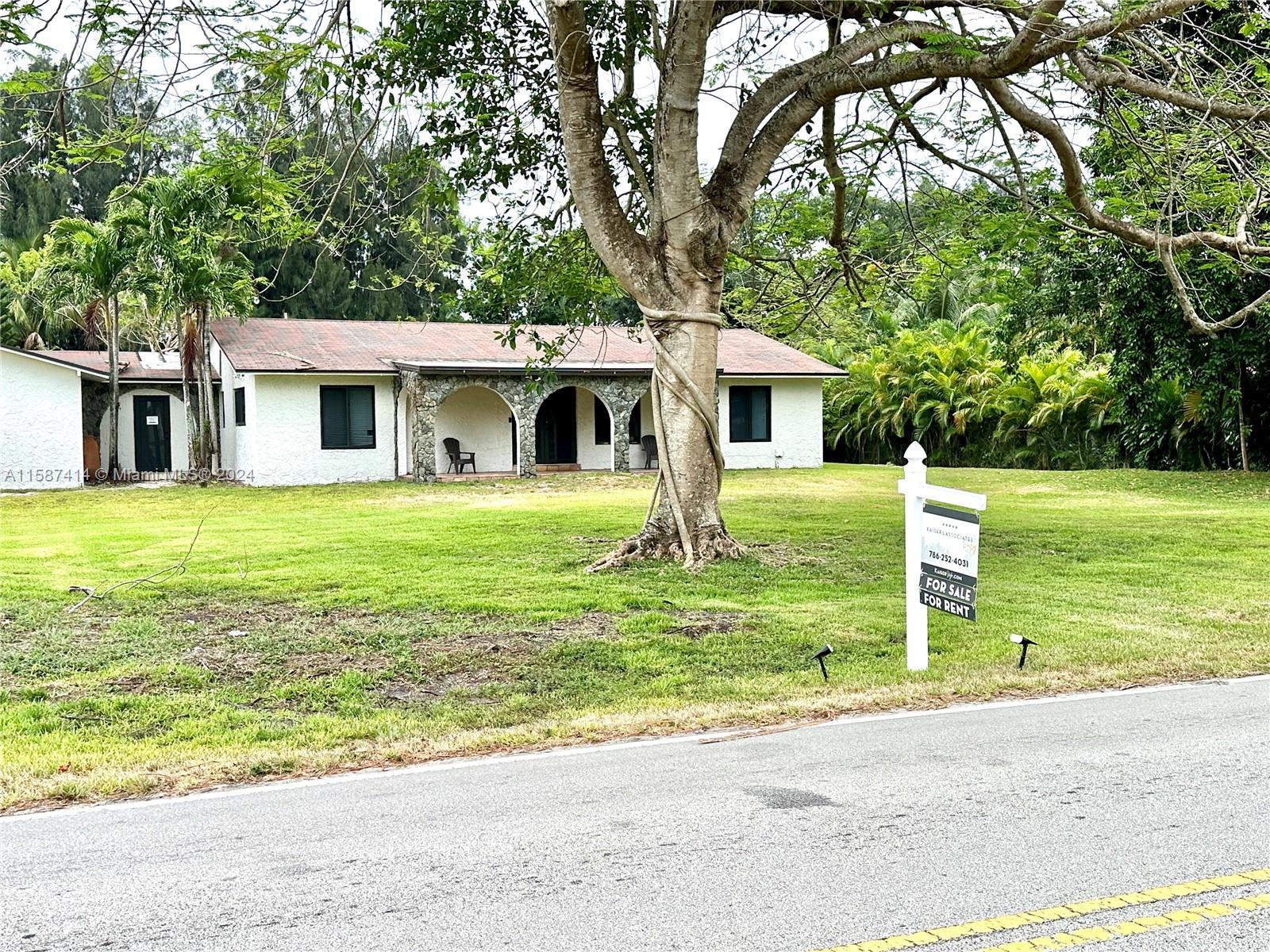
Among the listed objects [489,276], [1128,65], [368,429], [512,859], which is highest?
[1128,65]

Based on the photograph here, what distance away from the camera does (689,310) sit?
40.2 ft

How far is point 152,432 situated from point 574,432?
1056 centimetres

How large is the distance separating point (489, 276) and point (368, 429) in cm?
1225

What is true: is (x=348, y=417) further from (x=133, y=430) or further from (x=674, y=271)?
(x=674, y=271)

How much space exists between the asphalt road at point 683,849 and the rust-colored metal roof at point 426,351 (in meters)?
19.2

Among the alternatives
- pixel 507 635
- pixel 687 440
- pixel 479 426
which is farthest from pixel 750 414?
pixel 507 635

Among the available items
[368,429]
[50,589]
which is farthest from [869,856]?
[368,429]

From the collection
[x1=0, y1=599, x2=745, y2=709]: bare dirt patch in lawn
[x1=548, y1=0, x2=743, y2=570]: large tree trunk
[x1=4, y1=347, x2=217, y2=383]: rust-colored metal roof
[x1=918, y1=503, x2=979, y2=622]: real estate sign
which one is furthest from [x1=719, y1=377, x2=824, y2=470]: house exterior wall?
[x1=918, y1=503, x2=979, y2=622]: real estate sign

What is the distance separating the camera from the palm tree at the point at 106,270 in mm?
24750

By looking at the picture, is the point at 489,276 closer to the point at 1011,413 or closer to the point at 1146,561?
the point at 1146,561

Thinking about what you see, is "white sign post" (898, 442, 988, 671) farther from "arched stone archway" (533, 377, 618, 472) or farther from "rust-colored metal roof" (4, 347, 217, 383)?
"rust-colored metal roof" (4, 347, 217, 383)

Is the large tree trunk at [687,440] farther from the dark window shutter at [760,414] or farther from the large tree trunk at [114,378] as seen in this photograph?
the dark window shutter at [760,414]

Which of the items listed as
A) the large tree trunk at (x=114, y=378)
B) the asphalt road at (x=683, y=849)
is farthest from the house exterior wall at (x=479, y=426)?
the asphalt road at (x=683, y=849)

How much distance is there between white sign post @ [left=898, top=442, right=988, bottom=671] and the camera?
25.4ft
